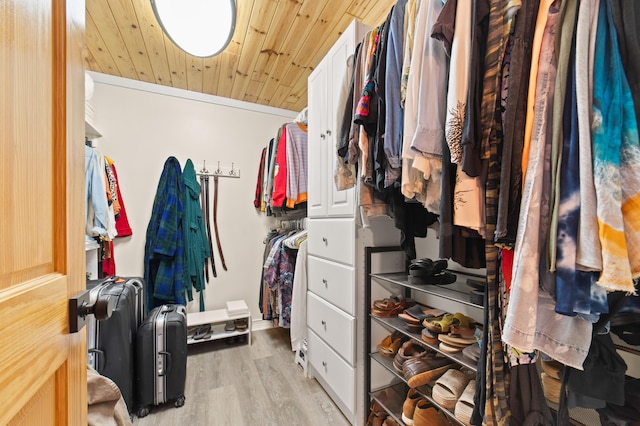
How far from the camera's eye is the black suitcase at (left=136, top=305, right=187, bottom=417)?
1473 millimetres

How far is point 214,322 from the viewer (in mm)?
2223

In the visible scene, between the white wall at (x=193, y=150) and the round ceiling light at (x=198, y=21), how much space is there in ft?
3.21

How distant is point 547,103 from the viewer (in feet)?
1.81

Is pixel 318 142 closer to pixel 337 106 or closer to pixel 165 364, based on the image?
pixel 337 106

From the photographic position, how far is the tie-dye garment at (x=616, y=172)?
0.44 metres

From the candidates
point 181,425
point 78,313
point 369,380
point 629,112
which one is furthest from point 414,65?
point 181,425

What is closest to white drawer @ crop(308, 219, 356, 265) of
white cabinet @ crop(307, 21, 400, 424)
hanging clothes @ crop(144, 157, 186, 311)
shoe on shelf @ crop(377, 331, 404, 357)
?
white cabinet @ crop(307, 21, 400, 424)

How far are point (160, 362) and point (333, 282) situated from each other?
1.11 metres

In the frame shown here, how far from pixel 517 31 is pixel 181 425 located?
2.11 m

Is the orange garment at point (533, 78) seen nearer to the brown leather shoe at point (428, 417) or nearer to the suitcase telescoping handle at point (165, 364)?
the brown leather shoe at point (428, 417)

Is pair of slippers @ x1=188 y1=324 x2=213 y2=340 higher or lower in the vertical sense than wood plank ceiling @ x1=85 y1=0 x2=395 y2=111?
lower

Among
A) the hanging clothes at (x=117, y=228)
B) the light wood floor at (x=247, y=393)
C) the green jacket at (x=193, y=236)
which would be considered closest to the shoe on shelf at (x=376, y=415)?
the light wood floor at (x=247, y=393)

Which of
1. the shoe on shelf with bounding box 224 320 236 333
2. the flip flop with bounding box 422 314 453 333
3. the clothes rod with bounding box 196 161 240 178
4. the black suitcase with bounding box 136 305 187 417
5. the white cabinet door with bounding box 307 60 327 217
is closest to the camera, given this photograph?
the flip flop with bounding box 422 314 453 333

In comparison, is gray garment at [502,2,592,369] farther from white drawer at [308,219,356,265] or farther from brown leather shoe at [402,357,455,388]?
white drawer at [308,219,356,265]
